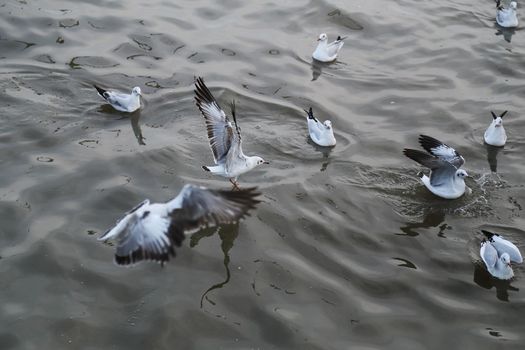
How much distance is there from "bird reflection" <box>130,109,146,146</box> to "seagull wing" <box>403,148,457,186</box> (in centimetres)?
Result: 382

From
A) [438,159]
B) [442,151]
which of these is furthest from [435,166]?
[442,151]

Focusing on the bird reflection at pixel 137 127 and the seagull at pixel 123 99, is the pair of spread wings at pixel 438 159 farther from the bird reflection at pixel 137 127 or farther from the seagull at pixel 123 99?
the seagull at pixel 123 99

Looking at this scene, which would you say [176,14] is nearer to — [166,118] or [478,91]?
[166,118]

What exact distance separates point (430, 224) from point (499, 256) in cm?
118

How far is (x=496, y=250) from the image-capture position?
788cm

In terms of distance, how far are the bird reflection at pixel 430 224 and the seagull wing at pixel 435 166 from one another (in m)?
0.47

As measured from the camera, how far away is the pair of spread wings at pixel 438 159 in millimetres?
9203

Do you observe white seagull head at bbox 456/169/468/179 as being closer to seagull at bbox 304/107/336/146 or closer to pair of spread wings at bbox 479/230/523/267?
pair of spread wings at bbox 479/230/523/267

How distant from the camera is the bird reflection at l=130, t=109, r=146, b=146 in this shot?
9948 mm

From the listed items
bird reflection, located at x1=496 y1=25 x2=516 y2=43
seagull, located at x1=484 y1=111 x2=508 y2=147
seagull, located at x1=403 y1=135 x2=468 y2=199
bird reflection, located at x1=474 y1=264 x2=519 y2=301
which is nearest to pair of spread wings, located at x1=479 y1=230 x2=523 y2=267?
bird reflection, located at x1=474 y1=264 x2=519 y2=301

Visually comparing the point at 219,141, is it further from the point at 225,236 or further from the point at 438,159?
the point at 438,159

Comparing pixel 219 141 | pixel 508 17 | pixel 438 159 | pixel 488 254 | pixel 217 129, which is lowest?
pixel 488 254

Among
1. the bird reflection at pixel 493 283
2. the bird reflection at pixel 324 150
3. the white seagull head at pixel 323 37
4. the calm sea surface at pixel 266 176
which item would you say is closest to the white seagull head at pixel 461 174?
the calm sea surface at pixel 266 176

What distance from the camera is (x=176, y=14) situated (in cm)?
1410
